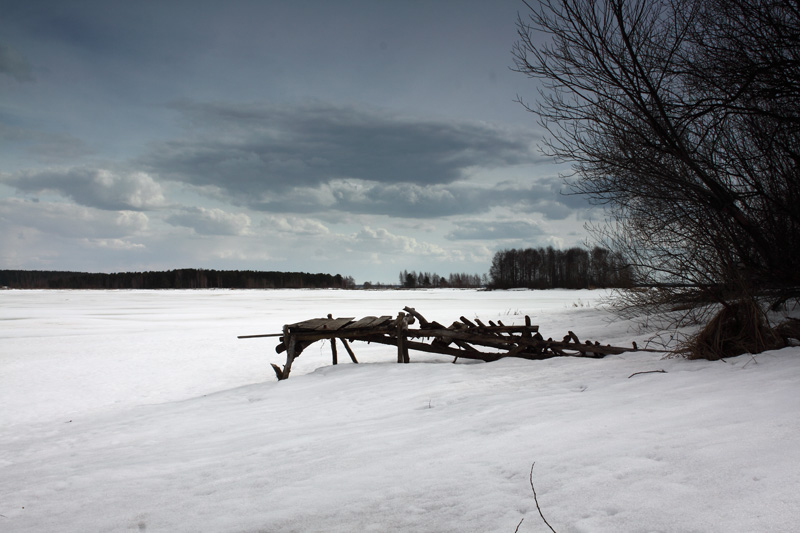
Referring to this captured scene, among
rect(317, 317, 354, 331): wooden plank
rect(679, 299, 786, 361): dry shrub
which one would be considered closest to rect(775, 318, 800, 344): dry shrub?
rect(679, 299, 786, 361): dry shrub

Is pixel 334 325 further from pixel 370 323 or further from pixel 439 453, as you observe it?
pixel 439 453

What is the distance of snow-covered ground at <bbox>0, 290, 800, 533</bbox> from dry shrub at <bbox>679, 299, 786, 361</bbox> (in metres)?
0.28

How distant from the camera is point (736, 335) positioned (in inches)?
261

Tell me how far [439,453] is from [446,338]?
5.71 m

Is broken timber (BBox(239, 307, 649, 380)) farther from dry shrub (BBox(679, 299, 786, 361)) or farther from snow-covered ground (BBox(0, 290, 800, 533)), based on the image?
dry shrub (BBox(679, 299, 786, 361))

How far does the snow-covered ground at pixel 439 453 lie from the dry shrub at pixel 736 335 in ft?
0.92

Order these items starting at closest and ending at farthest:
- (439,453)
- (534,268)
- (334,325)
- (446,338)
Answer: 1. (439,453)
2. (446,338)
3. (334,325)
4. (534,268)

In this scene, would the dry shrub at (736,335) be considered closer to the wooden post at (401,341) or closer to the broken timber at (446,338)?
the broken timber at (446,338)

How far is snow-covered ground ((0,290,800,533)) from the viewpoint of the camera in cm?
298

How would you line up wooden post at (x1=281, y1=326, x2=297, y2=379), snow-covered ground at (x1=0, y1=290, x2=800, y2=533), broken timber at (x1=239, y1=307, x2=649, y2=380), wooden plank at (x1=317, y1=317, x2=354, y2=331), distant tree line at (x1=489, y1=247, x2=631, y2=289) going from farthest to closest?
distant tree line at (x1=489, y1=247, x2=631, y2=289) → wooden plank at (x1=317, y1=317, x2=354, y2=331) → wooden post at (x1=281, y1=326, x2=297, y2=379) → broken timber at (x1=239, y1=307, x2=649, y2=380) → snow-covered ground at (x1=0, y1=290, x2=800, y2=533)

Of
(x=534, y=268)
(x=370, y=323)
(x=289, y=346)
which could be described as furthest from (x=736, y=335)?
(x=534, y=268)

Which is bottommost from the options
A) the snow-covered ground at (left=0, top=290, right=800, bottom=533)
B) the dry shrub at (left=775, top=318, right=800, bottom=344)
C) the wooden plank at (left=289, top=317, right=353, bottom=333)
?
the snow-covered ground at (left=0, top=290, right=800, bottom=533)

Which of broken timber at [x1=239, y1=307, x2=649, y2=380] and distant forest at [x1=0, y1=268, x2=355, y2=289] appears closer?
broken timber at [x1=239, y1=307, x2=649, y2=380]

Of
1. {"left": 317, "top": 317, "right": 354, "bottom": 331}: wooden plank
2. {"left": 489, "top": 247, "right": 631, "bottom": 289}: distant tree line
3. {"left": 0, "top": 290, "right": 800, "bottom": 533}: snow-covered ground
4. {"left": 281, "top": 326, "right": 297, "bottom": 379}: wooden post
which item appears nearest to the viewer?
{"left": 0, "top": 290, "right": 800, "bottom": 533}: snow-covered ground
